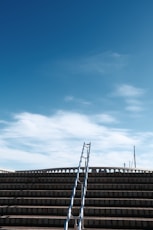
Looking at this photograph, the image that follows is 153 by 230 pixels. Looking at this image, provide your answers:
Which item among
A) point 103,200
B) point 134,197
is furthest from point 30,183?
point 134,197

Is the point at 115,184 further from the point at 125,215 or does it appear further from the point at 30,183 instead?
the point at 30,183

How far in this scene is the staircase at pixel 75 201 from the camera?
6906mm

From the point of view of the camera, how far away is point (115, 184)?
8.98 meters

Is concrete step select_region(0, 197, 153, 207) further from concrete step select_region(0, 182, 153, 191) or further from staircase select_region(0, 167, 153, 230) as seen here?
concrete step select_region(0, 182, 153, 191)

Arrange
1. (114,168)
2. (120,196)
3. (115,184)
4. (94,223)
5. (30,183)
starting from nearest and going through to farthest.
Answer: (94,223) → (120,196) → (115,184) → (30,183) → (114,168)

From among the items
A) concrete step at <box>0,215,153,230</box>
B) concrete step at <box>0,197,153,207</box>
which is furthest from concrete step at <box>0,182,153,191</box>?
concrete step at <box>0,215,153,230</box>

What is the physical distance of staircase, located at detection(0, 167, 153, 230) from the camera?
6.91 metres

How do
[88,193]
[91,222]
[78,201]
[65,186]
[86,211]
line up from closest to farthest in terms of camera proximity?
[91,222]
[86,211]
[78,201]
[88,193]
[65,186]

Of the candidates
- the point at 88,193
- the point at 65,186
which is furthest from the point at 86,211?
the point at 65,186

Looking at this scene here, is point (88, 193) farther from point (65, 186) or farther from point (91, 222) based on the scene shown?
point (91, 222)

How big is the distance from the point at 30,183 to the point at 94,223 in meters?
4.06

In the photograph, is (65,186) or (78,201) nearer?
(78,201)

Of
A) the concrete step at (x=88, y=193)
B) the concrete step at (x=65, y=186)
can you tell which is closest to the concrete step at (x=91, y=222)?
the concrete step at (x=88, y=193)

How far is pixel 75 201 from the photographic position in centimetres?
809
